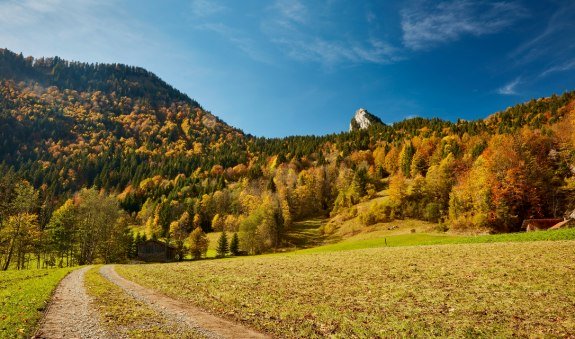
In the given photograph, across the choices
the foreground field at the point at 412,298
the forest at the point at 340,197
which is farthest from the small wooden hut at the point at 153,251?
the foreground field at the point at 412,298

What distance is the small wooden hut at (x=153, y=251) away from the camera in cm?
9950

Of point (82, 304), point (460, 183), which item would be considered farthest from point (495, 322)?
point (460, 183)

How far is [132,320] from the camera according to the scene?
1517 centimetres

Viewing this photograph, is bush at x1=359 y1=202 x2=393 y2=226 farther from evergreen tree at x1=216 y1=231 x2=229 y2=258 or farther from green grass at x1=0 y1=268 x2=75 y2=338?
green grass at x1=0 y1=268 x2=75 y2=338

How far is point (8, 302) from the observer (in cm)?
1809

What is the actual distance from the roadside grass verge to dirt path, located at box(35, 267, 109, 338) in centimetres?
47

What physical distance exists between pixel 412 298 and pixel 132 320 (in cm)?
1531

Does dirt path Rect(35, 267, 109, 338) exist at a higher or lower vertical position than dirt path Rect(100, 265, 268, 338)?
higher

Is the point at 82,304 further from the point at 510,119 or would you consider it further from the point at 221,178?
the point at 510,119

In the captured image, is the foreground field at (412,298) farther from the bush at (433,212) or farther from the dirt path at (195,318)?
the bush at (433,212)

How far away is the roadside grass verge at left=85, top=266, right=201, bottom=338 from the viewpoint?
1323 cm

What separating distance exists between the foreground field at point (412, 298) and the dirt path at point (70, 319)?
5.82 meters

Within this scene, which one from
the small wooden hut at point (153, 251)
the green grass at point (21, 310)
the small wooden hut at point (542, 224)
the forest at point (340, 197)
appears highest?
the forest at point (340, 197)

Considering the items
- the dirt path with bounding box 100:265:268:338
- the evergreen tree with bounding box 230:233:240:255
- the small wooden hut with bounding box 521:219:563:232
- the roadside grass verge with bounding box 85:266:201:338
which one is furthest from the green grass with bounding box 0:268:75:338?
the small wooden hut with bounding box 521:219:563:232
